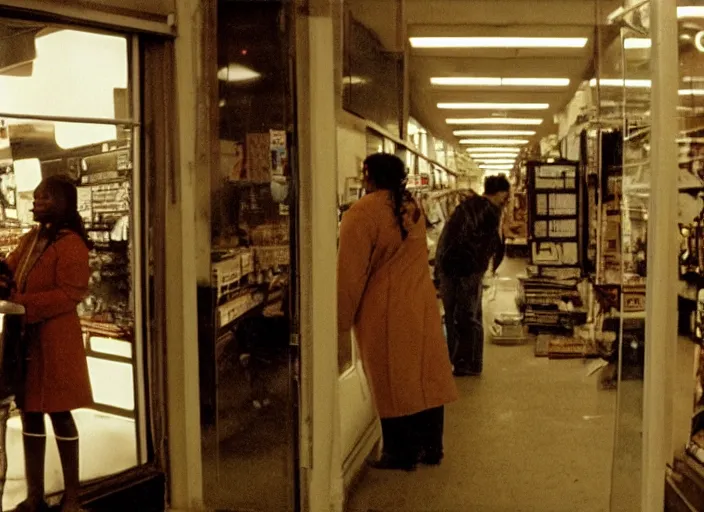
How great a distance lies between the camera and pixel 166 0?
346cm

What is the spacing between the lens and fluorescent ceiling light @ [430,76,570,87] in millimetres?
9000

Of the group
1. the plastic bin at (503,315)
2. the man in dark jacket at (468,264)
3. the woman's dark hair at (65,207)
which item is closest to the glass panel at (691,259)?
the woman's dark hair at (65,207)

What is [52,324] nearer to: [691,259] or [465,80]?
[691,259]

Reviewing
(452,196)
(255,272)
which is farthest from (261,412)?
(452,196)

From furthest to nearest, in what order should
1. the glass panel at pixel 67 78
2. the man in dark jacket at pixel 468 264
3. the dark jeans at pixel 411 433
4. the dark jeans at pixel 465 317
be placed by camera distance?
the dark jeans at pixel 465 317 < the man in dark jacket at pixel 468 264 < the dark jeans at pixel 411 433 < the glass panel at pixel 67 78

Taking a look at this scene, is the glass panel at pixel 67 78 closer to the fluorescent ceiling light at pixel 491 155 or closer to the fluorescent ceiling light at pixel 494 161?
the fluorescent ceiling light at pixel 491 155

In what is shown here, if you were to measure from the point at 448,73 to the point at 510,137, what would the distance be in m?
Answer: 7.83

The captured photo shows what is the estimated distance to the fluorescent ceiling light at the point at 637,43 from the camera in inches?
135

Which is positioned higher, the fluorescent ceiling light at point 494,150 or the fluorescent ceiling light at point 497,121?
the fluorescent ceiling light at point 497,121

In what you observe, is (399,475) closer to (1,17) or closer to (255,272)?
(255,272)

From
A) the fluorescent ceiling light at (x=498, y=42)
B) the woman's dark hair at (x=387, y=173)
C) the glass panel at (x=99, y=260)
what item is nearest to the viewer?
the glass panel at (x=99, y=260)

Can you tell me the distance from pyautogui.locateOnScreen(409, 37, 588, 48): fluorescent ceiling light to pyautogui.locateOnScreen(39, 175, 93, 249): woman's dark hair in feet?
13.7

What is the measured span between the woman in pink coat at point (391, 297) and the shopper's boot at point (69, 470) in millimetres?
1344

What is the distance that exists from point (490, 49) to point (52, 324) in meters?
5.20
